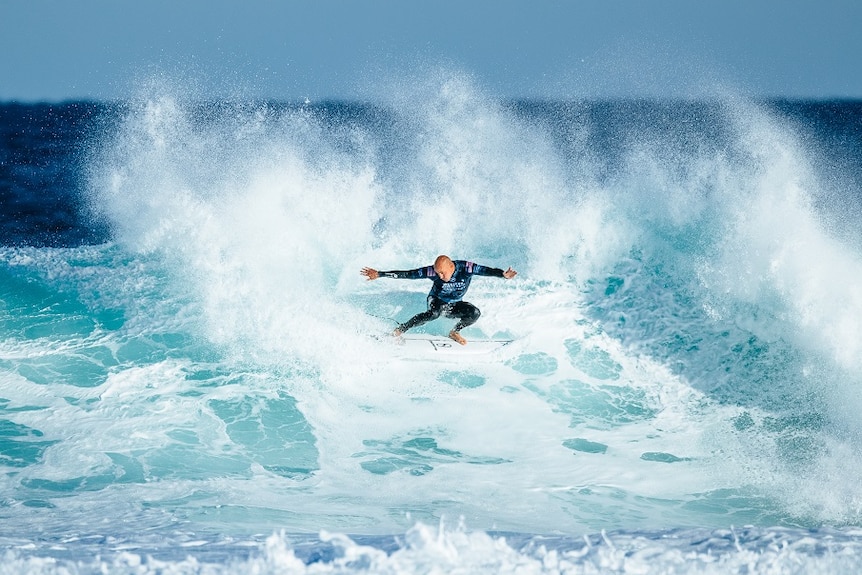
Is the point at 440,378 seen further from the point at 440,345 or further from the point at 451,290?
the point at 451,290

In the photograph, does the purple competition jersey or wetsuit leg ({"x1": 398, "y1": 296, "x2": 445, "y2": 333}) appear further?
wetsuit leg ({"x1": 398, "y1": 296, "x2": 445, "y2": 333})

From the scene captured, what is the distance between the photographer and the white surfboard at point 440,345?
10.4 metres

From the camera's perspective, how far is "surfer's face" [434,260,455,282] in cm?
944

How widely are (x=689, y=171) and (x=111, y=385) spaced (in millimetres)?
13364

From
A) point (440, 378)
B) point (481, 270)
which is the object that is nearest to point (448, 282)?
point (481, 270)

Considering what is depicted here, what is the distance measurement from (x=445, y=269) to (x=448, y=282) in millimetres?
395

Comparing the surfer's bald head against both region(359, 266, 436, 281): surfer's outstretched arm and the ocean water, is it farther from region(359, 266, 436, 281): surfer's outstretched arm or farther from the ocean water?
the ocean water

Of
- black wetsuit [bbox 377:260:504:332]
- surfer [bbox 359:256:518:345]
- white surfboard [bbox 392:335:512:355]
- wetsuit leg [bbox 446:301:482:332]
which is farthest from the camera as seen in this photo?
white surfboard [bbox 392:335:512:355]

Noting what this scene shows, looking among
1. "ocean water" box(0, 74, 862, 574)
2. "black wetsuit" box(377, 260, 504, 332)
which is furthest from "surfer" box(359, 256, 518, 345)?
"ocean water" box(0, 74, 862, 574)

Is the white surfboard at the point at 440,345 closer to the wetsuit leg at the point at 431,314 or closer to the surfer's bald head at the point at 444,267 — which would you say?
the wetsuit leg at the point at 431,314

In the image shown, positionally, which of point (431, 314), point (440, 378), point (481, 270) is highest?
point (481, 270)

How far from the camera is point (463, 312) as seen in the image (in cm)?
1029

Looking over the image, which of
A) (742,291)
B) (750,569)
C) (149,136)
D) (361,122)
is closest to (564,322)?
(742,291)

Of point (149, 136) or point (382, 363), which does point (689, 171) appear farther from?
point (149, 136)
